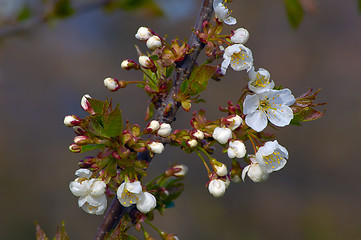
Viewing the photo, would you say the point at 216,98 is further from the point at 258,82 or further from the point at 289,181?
the point at 258,82

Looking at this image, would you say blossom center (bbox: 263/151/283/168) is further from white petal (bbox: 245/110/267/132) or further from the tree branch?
the tree branch

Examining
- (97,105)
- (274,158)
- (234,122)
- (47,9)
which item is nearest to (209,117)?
(47,9)

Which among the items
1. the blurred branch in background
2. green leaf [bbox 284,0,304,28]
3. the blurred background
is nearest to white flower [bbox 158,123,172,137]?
green leaf [bbox 284,0,304,28]

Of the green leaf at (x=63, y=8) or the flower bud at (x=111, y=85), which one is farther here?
the green leaf at (x=63, y=8)

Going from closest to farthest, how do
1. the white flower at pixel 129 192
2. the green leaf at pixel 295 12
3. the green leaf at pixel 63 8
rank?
the white flower at pixel 129 192, the green leaf at pixel 295 12, the green leaf at pixel 63 8

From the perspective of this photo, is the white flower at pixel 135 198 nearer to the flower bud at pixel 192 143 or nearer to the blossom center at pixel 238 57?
the flower bud at pixel 192 143

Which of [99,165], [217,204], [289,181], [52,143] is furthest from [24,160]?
[99,165]

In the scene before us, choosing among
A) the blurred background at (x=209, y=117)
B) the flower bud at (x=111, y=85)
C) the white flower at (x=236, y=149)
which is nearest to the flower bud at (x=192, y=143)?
the white flower at (x=236, y=149)
